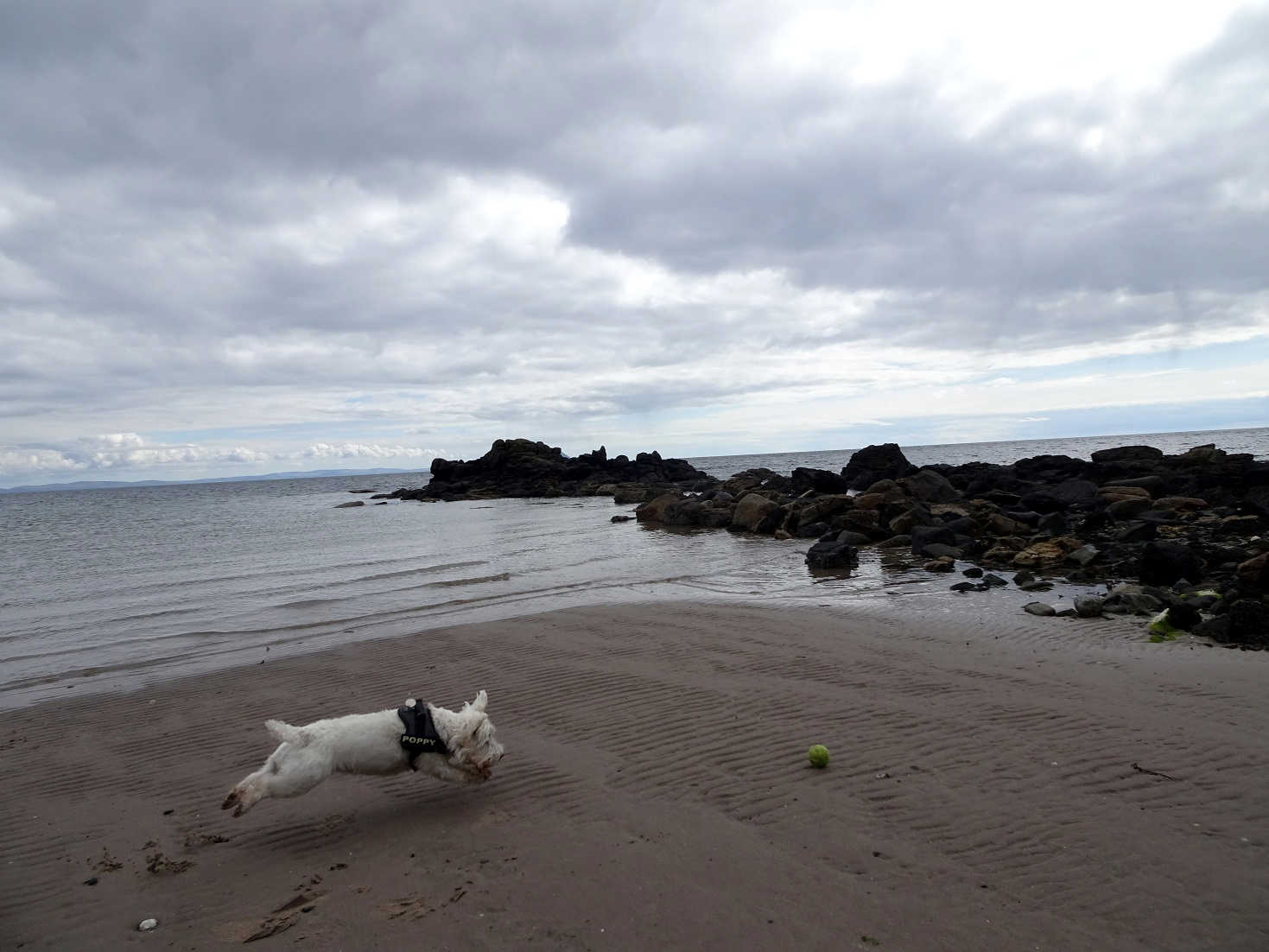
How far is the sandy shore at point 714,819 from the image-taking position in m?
3.93

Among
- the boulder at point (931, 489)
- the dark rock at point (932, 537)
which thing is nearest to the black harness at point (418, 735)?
the dark rock at point (932, 537)

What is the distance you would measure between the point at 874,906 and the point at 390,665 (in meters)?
7.58

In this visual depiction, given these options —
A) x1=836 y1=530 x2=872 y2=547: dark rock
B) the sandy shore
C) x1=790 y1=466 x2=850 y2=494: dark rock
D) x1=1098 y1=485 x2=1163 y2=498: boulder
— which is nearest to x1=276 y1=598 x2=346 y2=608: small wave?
the sandy shore

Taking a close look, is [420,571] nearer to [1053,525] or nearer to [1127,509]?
[1053,525]

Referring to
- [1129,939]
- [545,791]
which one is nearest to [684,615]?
[545,791]

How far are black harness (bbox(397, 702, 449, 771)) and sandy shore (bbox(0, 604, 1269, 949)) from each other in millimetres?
511

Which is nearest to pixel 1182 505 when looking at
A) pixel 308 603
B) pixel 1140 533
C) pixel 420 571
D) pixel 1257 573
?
pixel 1140 533

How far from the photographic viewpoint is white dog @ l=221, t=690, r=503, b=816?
4785 mm

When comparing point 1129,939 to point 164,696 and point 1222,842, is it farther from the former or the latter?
point 164,696

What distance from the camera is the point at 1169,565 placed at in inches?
485

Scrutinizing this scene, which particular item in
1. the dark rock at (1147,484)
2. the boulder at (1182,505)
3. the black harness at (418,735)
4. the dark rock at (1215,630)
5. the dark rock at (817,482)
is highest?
the dark rock at (817,482)

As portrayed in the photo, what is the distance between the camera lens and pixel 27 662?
11.2 m

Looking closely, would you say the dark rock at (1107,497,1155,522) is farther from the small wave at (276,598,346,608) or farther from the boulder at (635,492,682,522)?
the small wave at (276,598,346,608)

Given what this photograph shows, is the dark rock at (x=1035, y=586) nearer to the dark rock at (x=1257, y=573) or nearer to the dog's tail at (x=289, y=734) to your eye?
the dark rock at (x=1257, y=573)
